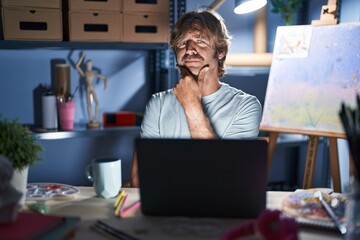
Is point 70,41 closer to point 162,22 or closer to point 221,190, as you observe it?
point 162,22

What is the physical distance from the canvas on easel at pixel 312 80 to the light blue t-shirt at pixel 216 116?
1.96 feet

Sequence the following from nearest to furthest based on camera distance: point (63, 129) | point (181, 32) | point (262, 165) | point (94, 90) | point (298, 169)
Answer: point (262, 165)
point (181, 32)
point (63, 129)
point (94, 90)
point (298, 169)

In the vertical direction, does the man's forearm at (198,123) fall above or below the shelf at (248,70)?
below

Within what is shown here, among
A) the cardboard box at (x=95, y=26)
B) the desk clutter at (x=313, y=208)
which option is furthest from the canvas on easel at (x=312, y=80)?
the desk clutter at (x=313, y=208)

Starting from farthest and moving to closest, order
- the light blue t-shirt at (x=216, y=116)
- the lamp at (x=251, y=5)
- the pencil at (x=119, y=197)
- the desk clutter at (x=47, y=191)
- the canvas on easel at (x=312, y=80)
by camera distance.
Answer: the canvas on easel at (x=312, y=80) < the lamp at (x=251, y=5) < the light blue t-shirt at (x=216, y=116) < the desk clutter at (x=47, y=191) < the pencil at (x=119, y=197)

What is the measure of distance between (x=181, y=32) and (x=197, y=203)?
40.6 inches

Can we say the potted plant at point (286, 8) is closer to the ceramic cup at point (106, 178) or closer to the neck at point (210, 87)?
the neck at point (210, 87)

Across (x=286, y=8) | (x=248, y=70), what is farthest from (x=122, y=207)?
(x=286, y=8)

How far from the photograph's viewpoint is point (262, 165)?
1.03 metres

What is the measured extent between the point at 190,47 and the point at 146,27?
78 centimetres

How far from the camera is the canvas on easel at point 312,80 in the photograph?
2262mm

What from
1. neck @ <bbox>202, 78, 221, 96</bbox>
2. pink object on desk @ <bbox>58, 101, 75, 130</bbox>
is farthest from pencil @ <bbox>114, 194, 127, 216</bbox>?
pink object on desk @ <bbox>58, 101, 75, 130</bbox>

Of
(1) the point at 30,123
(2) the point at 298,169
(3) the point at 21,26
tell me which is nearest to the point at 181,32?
(3) the point at 21,26

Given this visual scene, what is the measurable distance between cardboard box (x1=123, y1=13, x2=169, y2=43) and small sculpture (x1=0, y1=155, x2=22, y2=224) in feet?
5.54
